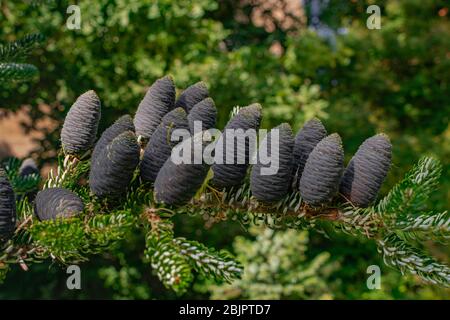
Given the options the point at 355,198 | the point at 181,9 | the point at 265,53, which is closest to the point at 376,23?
the point at 265,53

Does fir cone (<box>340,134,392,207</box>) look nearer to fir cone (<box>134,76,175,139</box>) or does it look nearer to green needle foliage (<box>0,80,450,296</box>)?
green needle foliage (<box>0,80,450,296</box>)

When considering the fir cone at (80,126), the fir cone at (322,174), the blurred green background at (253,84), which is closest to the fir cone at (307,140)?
the fir cone at (322,174)

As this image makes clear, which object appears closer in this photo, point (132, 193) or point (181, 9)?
point (132, 193)

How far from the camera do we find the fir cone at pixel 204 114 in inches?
31.4

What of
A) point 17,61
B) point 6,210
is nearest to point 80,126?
point 6,210

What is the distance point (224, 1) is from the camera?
2.97m

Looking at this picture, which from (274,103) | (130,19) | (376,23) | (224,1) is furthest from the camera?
(224,1)

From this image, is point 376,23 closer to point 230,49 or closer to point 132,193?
point 230,49

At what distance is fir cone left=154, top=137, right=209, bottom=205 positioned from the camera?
0.65m

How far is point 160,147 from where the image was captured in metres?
0.72

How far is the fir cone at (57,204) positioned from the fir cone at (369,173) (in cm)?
34

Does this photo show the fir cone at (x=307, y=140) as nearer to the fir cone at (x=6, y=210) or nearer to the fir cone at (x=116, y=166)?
the fir cone at (x=116, y=166)

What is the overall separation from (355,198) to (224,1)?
2.38m

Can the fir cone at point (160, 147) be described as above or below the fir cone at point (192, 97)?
below
